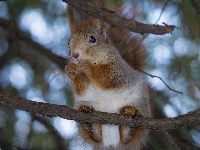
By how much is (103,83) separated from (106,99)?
6 centimetres

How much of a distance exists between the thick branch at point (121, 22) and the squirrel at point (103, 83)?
0.48m

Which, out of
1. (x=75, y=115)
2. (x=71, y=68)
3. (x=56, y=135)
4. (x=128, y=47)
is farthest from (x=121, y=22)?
(x=56, y=135)

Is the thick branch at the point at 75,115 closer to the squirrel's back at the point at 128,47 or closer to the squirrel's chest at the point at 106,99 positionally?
the squirrel's chest at the point at 106,99

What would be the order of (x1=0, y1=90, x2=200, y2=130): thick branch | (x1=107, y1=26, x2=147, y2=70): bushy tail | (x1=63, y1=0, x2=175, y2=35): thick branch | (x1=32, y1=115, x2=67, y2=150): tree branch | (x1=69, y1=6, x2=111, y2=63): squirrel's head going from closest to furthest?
(x1=63, y1=0, x2=175, y2=35): thick branch < (x1=0, y1=90, x2=200, y2=130): thick branch < (x1=69, y1=6, x2=111, y2=63): squirrel's head < (x1=107, y1=26, x2=147, y2=70): bushy tail < (x1=32, y1=115, x2=67, y2=150): tree branch

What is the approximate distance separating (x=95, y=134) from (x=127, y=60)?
0.32m

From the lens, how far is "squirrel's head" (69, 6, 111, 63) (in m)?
1.63

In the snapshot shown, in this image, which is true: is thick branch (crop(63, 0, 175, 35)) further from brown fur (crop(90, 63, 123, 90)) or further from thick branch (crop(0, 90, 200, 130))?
brown fur (crop(90, 63, 123, 90))

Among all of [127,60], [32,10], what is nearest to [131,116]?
[127,60]

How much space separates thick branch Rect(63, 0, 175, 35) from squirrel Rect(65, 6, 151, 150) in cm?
48

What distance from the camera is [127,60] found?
1898mm

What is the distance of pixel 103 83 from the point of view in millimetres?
1688

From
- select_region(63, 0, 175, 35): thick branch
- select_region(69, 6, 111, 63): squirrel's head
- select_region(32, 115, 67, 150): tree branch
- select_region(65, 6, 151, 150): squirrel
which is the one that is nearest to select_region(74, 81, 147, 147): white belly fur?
select_region(65, 6, 151, 150): squirrel

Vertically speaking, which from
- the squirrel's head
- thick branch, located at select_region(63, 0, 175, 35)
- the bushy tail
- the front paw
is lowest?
thick branch, located at select_region(63, 0, 175, 35)

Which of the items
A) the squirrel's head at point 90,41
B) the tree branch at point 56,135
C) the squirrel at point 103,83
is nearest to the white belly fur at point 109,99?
the squirrel at point 103,83
